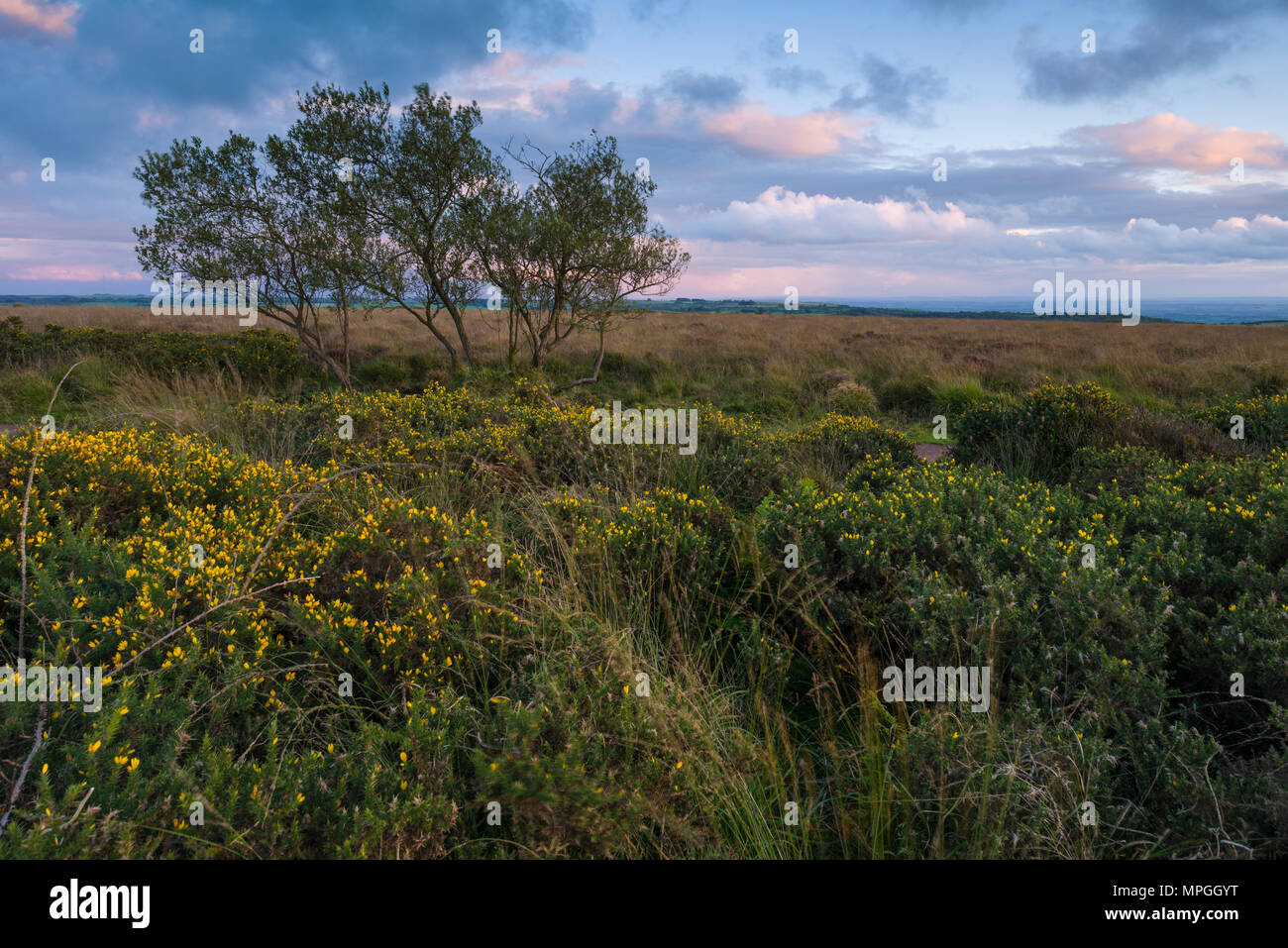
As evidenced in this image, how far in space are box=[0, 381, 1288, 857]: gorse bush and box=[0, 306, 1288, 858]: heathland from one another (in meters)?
0.02

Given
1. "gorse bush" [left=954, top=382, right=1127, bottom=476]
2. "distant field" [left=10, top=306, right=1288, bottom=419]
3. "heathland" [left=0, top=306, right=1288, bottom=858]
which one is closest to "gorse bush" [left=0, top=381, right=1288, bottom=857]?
"heathland" [left=0, top=306, right=1288, bottom=858]

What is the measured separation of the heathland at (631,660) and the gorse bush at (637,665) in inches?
0.7

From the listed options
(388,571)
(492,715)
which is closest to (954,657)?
(492,715)

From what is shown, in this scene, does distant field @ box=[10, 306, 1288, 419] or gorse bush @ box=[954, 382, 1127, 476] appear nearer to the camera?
gorse bush @ box=[954, 382, 1127, 476]

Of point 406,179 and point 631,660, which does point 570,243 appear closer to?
point 406,179

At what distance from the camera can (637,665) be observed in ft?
10.3

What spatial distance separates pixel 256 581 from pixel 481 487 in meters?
2.52

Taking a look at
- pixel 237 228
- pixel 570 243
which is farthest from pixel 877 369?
pixel 237 228

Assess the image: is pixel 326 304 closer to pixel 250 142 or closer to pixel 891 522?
pixel 250 142

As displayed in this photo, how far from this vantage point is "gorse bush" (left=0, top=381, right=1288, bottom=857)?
2193 millimetres

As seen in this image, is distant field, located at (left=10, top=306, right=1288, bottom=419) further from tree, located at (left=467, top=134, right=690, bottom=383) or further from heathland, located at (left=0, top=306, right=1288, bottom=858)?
heathland, located at (left=0, top=306, right=1288, bottom=858)
